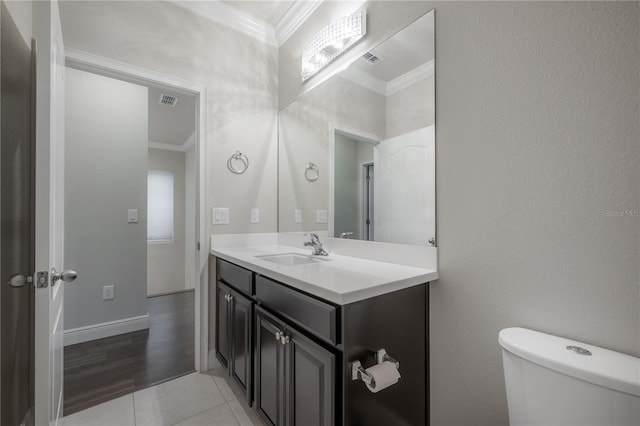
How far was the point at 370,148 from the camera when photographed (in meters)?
1.62

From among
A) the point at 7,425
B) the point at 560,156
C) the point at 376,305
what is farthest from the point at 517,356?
the point at 7,425

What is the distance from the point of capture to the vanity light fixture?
160cm

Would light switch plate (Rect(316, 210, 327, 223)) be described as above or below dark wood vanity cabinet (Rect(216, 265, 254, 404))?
above

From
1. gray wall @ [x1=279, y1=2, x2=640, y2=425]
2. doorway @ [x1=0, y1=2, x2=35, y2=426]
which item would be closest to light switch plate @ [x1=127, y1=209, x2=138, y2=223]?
doorway @ [x1=0, y1=2, x2=35, y2=426]

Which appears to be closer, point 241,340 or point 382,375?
point 382,375

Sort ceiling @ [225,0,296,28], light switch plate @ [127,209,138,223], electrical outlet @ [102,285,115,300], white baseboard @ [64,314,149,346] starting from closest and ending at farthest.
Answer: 1. ceiling @ [225,0,296,28]
2. white baseboard @ [64,314,149,346]
3. electrical outlet @ [102,285,115,300]
4. light switch plate @ [127,209,138,223]

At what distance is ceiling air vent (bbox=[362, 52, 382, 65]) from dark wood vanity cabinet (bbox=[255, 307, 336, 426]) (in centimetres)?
142

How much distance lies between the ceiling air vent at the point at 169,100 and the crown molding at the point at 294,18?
1.42 metres

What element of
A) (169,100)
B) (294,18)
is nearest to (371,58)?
(294,18)

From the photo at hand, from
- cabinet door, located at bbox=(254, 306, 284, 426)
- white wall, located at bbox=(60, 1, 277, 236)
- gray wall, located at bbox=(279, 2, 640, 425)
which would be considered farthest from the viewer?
white wall, located at bbox=(60, 1, 277, 236)

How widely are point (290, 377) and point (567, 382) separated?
2.94 feet

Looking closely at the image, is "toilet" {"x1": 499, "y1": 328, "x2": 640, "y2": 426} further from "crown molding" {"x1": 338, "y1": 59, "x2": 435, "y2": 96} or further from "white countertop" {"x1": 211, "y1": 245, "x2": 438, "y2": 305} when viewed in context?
"crown molding" {"x1": 338, "y1": 59, "x2": 435, "y2": 96}

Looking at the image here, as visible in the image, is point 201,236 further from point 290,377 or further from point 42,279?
point 290,377

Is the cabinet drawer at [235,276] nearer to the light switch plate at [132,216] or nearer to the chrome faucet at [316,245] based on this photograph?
the chrome faucet at [316,245]
